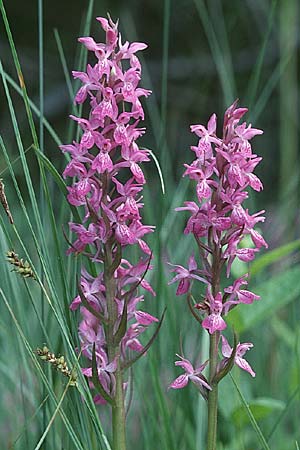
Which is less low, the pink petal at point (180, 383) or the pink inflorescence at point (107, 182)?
the pink inflorescence at point (107, 182)

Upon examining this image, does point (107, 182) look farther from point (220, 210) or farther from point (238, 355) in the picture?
point (238, 355)

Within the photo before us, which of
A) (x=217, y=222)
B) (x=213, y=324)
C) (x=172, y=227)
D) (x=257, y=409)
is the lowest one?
(x=257, y=409)

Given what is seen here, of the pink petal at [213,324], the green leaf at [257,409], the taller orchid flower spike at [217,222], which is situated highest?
the taller orchid flower spike at [217,222]

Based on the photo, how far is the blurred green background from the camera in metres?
1.24

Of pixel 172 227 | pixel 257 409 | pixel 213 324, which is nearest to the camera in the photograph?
pixel 213 324

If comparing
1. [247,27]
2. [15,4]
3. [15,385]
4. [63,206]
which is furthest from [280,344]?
[15,4]

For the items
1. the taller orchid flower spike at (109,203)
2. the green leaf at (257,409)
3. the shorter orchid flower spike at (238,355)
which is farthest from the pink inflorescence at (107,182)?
the green leaf at (257,409)

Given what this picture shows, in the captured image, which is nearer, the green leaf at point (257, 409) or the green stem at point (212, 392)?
the green stem at point (212, 392)

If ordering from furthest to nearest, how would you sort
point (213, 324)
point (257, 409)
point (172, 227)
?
point (172, 227), point (257, 409), point (213, 324)

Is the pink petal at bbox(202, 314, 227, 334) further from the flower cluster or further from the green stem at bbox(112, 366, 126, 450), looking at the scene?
the green stem at bbox(112, 366, 126, 450)

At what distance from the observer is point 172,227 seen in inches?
83.5

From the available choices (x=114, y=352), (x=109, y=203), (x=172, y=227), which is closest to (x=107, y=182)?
(x=109, y=203)

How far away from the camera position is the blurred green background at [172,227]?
124 centimetres

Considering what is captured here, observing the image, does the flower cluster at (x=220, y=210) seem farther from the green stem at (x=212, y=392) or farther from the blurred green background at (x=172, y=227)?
the blurred green background at (x=172, y=227)
